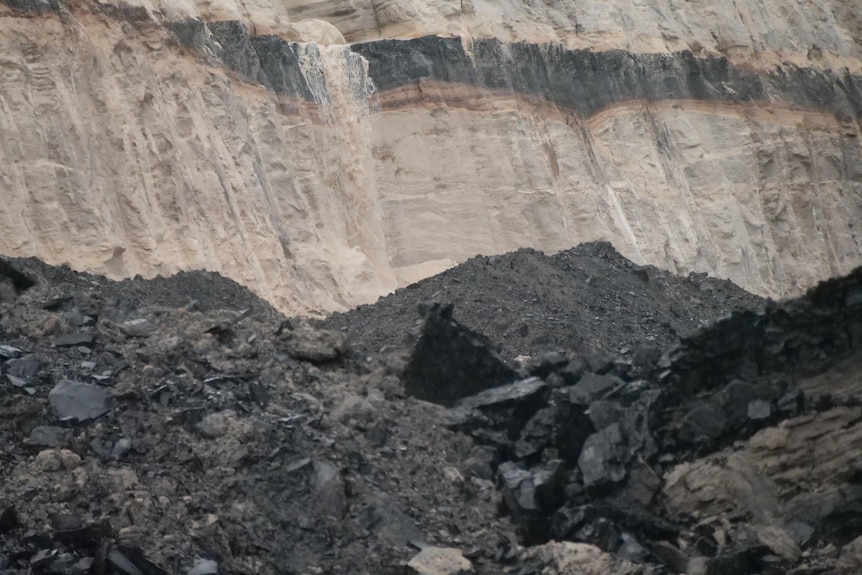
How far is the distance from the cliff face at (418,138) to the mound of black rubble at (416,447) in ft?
20.5

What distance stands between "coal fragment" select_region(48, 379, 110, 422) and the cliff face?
771cm

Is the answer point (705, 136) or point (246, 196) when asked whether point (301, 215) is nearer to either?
point (246, 196)

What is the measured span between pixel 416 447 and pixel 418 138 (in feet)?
50.7

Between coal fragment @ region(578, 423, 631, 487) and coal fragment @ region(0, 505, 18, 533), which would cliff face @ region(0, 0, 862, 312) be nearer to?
coal fragment @ region(578, 423, 631, 487)

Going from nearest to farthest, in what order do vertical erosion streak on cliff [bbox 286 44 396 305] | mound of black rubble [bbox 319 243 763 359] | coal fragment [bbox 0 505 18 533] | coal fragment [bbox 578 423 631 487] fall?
coal fragment [bbox 0 505 18 533], coal fragment [bbox 578 423 631 487], mound of black rubble [bbox 319 243 763 359], vertical erosion streak on cliff [bbox 286 44 396 305]

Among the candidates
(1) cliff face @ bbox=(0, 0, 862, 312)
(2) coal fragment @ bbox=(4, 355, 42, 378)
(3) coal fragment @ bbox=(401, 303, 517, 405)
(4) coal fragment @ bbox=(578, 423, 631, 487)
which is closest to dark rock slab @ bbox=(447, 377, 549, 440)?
(3) coal fragment @ bbox=(401, 303, 517, 405)

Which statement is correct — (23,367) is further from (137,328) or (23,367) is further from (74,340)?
(137,328)

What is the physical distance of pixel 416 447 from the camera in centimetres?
1277

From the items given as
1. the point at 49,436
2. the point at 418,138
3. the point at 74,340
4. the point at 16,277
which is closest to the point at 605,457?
the point at 49,436

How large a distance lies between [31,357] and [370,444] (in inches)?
128

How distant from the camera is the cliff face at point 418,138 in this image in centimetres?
2106

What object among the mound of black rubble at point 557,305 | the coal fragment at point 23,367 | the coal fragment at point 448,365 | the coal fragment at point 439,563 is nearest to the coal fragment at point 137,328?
Result: the coal fragment at point 23,367

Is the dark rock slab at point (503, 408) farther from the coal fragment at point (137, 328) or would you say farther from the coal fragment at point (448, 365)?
the coal fragment at point (137, 328)

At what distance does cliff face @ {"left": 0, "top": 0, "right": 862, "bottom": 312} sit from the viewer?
829 inches
